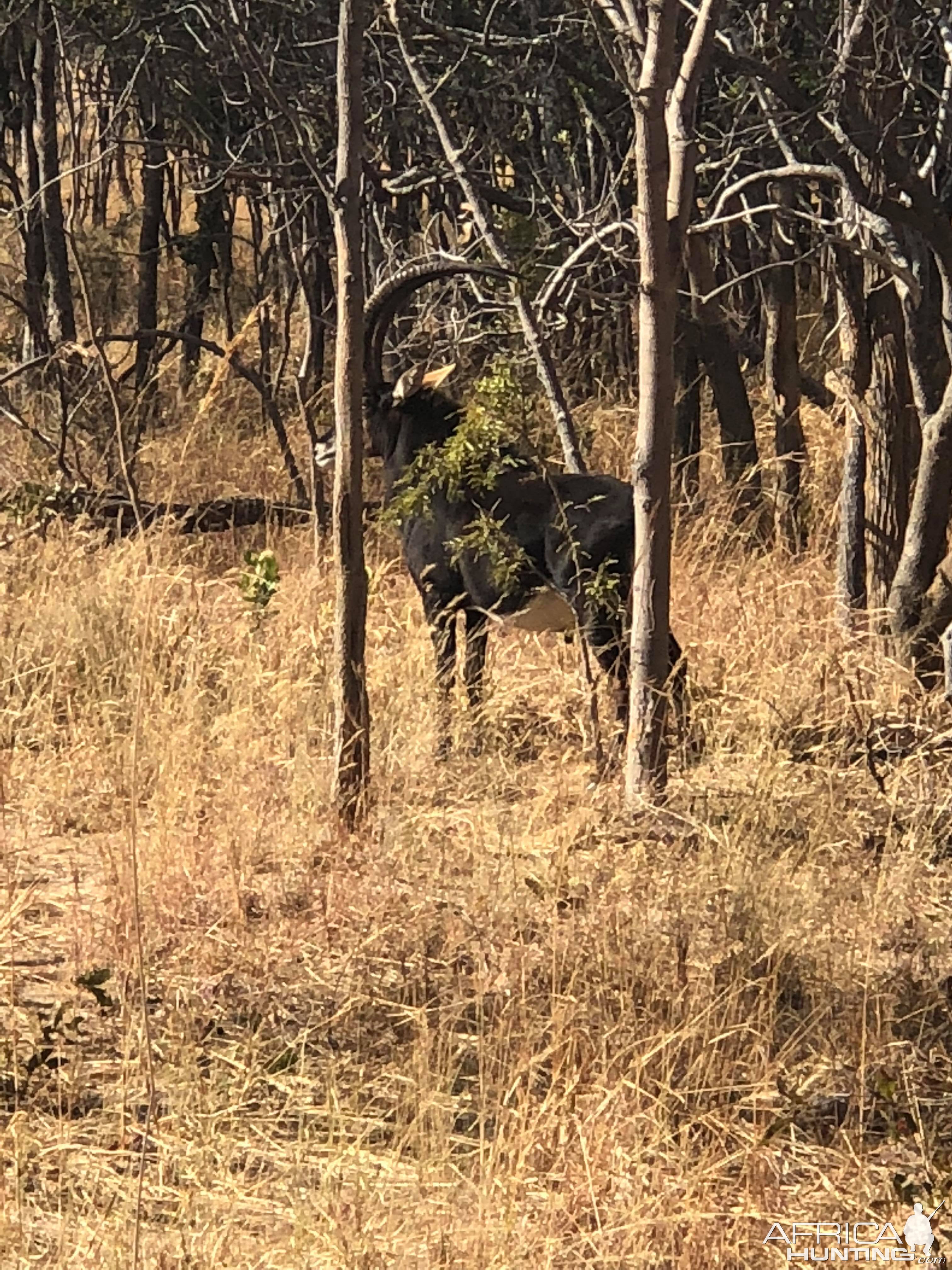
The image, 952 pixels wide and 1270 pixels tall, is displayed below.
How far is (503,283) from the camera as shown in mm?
8414

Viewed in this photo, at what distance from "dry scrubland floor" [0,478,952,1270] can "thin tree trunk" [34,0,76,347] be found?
561 centimetres

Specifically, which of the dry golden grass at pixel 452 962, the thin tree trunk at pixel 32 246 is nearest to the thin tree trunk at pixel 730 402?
the dry golden grass at pixel 452 962

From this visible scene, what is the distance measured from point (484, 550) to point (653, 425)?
0.97 metres

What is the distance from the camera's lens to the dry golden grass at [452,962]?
9.00 feet

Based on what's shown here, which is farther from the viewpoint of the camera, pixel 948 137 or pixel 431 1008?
pixel 948 137

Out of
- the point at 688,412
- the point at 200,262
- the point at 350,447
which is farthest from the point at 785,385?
the point at 200,262

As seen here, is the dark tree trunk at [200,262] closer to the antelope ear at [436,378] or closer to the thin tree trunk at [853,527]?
the antelope ear at [436,378]

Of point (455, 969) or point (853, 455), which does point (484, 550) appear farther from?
point (853, 455)

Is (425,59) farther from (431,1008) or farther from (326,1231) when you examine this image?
(326,1231)

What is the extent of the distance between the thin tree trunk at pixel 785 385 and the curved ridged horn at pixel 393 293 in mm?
2453

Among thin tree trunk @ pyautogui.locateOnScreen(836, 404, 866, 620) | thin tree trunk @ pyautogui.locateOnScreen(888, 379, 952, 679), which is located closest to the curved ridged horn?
thin tree trunk @ pyautogui.locateOnScreen(888, 379, 952, 679)

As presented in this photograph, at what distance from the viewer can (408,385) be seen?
19.9 ft

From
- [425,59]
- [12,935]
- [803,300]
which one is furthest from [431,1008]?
[803,300]

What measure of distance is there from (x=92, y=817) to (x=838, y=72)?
3.45 m
